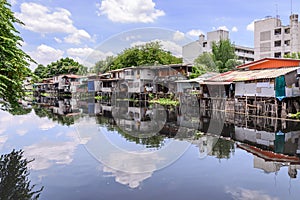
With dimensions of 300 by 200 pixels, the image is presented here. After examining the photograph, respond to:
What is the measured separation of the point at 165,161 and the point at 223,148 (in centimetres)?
263

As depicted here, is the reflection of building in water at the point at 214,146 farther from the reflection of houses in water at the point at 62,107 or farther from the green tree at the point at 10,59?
the reflection of houses in water at the point at 62,107

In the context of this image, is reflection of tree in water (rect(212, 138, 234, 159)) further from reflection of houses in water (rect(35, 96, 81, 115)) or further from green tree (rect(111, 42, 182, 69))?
green tree (rect(111, 42, 182, 69))

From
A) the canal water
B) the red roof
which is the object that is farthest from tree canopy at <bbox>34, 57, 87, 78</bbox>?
the canal water

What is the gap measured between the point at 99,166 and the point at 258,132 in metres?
8.14

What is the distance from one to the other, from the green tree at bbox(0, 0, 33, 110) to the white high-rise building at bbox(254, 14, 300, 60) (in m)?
37.2

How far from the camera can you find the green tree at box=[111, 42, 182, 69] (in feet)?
128

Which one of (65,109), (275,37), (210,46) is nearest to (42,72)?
(210,46)

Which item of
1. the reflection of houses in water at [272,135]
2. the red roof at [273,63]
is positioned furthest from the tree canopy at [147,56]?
the reflection of houses in water at [272,135]

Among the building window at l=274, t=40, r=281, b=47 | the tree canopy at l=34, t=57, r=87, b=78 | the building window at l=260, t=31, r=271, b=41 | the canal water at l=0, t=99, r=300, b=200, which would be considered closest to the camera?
the canal water at l=0, t=99, r=300, b=200

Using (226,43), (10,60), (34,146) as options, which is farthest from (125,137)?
(226,43)

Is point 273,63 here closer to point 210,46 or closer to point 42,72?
point 210,46

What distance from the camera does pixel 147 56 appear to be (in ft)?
130

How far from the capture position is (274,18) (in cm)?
3772

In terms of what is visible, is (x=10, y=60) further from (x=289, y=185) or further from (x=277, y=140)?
(x=277, y=140)
